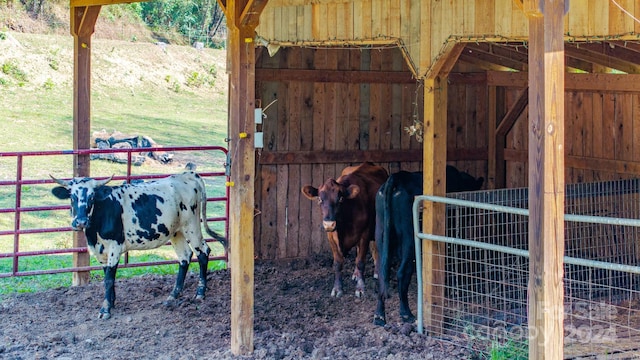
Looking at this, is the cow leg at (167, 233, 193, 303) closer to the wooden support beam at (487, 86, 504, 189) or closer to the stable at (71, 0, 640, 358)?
the stable at (71, 0, 640, 358)

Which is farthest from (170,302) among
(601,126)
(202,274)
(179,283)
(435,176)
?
(601,126)

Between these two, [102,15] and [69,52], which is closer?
[69,52]

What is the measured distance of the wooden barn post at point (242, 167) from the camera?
7105mm

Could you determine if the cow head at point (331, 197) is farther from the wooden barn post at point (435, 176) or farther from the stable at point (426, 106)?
the wooden barn post at point (435, 176)

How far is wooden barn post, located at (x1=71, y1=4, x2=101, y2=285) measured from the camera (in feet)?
32.4

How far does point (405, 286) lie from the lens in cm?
825

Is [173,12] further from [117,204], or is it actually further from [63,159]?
[117,204]

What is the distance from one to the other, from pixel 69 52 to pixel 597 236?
55.7 feet

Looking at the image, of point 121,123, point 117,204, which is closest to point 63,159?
point 121,123

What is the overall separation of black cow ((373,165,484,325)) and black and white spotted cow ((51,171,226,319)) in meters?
2.06

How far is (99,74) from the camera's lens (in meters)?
22.4

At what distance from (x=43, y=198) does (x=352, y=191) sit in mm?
7651

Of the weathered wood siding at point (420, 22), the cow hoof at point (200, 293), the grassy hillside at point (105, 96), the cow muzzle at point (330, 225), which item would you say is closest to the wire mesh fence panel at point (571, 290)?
the cow muzzle at point (330, 225)

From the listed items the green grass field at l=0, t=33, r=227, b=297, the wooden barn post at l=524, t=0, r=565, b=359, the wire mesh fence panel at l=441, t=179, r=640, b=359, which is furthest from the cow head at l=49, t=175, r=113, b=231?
the wooden barn post at l=524, t=0, r=565, b=359
